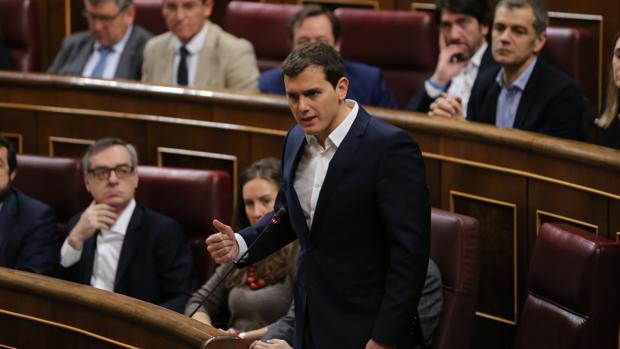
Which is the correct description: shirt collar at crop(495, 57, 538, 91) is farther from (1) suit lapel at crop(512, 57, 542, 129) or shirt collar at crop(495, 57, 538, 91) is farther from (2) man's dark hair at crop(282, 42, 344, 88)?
(2) man's dark hair at crop(282, 42, 344, 88)

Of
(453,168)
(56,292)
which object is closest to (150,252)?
(56,292)

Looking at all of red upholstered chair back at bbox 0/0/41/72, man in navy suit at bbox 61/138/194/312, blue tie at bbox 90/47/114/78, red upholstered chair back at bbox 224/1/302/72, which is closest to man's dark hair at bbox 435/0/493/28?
red upholstered chair back at bbox 224/1/302/72

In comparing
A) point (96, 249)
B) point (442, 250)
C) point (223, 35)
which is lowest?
point (96, 249)

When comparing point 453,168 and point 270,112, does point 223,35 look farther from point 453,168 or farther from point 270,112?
point 453,168

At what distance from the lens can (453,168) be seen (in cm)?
148

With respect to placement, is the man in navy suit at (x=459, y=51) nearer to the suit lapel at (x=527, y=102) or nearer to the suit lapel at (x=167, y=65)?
the suit lapel at (x=527, y=102)

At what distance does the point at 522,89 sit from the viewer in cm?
152

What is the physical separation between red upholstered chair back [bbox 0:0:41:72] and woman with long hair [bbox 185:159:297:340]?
3.41 feet

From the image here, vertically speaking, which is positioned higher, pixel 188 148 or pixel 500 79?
pixel 500 79

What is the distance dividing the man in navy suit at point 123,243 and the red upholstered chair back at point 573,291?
18.2 inches

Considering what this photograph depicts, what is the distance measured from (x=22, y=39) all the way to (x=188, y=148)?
29.4 inches

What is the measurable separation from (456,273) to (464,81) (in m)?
0.52

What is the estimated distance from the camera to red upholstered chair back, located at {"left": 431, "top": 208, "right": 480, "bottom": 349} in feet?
4.14

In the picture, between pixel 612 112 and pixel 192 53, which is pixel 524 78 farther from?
pixel 192 53
